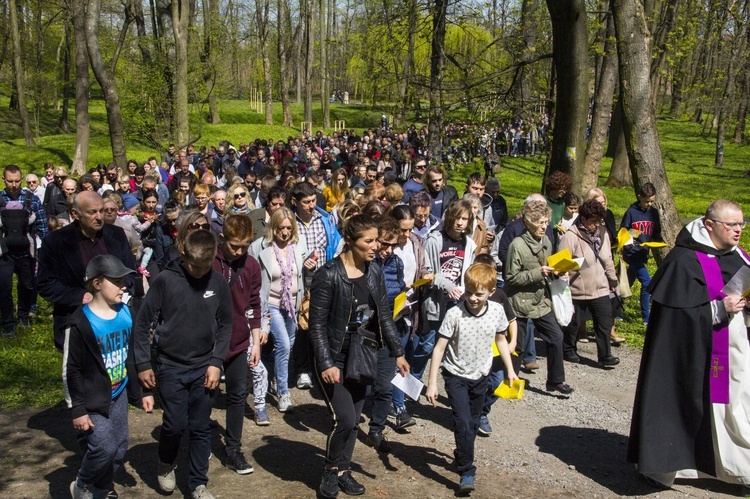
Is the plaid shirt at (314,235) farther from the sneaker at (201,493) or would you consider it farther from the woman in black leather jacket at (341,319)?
the sneaker at (201,493)

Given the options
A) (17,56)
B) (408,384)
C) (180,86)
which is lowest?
(408,384)

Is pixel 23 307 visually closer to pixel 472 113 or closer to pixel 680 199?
pixel 472 113

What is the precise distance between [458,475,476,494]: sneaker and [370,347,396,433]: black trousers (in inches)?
42.9

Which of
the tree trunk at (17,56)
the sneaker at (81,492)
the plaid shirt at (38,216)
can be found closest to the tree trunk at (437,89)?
the plaid shirt at (38,216)

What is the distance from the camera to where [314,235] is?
26.6ft

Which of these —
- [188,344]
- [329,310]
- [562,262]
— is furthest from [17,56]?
[329,310]

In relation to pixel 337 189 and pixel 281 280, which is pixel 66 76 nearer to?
pixel 337 189

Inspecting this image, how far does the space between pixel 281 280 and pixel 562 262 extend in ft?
8.61

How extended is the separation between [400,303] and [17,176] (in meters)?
6.22

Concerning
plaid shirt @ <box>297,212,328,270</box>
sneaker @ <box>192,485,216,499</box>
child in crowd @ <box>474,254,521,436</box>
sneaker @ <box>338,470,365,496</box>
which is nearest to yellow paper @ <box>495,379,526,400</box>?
child in crowd @ <box>474,254,521,436</box>

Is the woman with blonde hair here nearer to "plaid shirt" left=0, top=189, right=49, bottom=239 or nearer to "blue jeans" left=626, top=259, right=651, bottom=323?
→ "plaid shirt" left=0, top=189, right=49, bottom=239

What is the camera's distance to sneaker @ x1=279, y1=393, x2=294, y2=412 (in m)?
7.36

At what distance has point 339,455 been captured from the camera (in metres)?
5.38

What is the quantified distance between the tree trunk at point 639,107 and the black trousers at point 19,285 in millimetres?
8097
